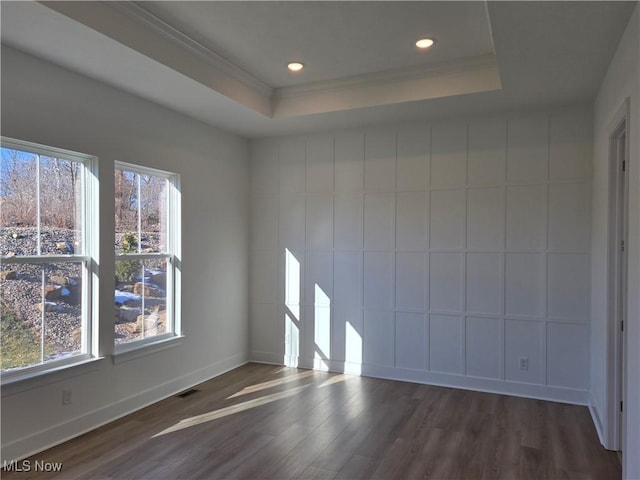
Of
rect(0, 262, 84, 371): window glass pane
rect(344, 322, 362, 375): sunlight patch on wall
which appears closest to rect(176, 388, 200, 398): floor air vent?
rect(0, 262, 84, 371): window glass pane

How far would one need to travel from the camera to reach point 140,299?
390 centimetres

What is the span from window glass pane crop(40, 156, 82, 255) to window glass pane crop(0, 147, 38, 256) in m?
0.06

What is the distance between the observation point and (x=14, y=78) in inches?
111

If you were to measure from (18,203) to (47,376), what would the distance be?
47.3 inches

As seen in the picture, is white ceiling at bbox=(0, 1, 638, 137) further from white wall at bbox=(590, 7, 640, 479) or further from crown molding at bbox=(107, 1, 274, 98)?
white wall at bbox=(590, 7, 640, 479)

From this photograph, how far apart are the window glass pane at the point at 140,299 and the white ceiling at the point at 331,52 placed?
1.50 m

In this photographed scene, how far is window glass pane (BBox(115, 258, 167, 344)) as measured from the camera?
3693mm

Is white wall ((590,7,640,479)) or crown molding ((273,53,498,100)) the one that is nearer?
white wall ((590,7,640,479))

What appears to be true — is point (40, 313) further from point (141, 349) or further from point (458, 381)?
point (458, 381)

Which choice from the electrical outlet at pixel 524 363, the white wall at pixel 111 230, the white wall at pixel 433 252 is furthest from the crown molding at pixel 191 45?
the electrical outlet at pixel 524 363

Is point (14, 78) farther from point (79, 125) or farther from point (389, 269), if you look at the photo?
point (389, 269)

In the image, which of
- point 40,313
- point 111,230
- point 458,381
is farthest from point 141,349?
point 458,381
